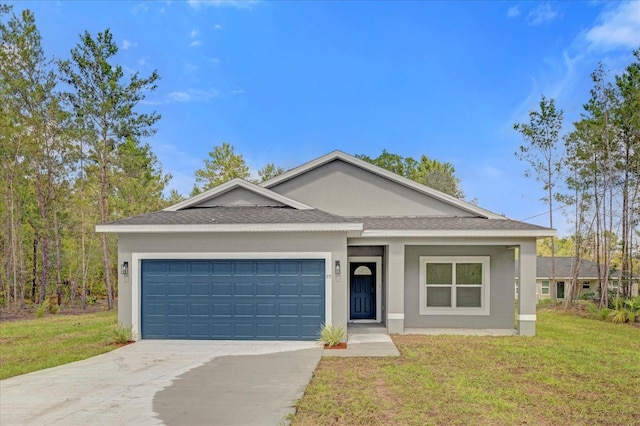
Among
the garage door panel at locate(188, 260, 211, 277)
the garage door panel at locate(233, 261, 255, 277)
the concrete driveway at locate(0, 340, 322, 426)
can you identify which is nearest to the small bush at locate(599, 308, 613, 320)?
the concrete driveway at locate(0, 340, 322, 426)

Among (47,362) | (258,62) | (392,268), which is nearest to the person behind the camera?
(47,362)

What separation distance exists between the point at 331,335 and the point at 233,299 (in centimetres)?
272

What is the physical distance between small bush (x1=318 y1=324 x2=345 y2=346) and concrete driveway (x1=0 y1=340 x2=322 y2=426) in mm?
564

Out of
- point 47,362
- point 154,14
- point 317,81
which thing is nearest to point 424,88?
point 317,81

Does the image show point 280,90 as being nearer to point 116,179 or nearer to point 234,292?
point 116,179

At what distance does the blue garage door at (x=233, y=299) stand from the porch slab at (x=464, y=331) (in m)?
3.37

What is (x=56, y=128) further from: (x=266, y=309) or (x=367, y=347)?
(x=367, y=347)

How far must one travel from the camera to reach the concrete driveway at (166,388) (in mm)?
5480

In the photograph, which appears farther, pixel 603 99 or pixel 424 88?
pixel 424 88

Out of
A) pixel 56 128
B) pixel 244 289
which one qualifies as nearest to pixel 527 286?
pixel 244 289

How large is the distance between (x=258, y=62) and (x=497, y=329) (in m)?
18.6

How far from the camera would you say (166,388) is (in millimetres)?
6770

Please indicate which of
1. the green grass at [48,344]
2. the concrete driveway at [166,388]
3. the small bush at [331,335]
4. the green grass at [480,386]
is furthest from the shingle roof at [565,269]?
the green grass at [48,344]

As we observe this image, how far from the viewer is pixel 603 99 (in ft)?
60.6
